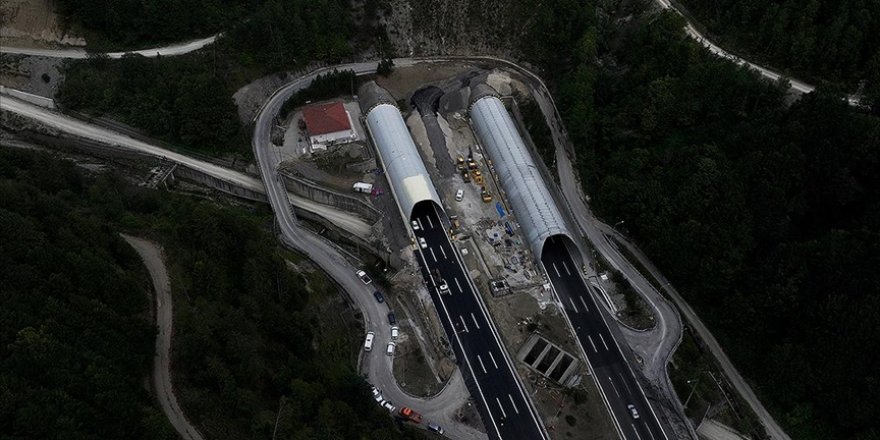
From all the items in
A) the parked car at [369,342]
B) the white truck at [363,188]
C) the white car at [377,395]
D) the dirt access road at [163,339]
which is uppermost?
the white truck at [363,188]

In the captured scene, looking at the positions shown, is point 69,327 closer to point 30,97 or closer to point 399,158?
point 399,158

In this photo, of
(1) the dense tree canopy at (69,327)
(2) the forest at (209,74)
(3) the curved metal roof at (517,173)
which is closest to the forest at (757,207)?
(3) the curved metal roof at (517,173)

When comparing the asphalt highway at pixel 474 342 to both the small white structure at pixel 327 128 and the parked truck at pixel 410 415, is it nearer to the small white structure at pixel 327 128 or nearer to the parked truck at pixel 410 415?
the parked truck at pixel 410 415

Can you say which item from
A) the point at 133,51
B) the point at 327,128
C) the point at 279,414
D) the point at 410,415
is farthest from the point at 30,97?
the point at 410,415

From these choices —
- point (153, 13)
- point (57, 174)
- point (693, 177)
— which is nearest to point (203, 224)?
point (57, 174)

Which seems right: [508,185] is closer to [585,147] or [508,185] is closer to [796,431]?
[585,147]
